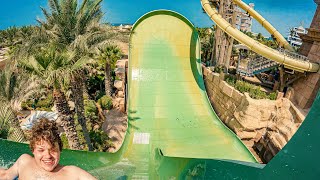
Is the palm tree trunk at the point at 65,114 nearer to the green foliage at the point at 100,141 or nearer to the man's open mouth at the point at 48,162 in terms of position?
the green foliage at the point at 100,141

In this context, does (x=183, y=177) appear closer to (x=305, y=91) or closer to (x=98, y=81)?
(x=305, y=91)

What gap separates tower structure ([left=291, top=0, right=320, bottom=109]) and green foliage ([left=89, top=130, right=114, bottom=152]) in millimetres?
11331

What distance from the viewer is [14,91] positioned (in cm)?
937

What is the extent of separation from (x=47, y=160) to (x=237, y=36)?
Answer: 1372 cm

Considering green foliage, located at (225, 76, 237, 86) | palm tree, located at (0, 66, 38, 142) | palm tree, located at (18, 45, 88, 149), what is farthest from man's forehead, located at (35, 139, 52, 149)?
green foliage, located at (225, 76, 237, 86)

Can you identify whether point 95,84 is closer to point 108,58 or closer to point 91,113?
point 108,58

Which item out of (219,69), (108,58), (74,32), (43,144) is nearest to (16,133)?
(74,32)

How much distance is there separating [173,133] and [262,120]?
625cm

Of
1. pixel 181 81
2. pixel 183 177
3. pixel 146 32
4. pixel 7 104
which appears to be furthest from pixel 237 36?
pixel 7 104

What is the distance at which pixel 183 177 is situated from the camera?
5.65m

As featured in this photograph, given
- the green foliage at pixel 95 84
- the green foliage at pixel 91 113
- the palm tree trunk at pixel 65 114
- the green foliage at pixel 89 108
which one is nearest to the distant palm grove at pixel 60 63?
the palm tree trunk at pixel 65 114

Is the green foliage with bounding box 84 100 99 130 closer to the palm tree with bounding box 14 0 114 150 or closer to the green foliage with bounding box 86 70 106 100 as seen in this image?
the green foliage with bounding box 86 70 106 100

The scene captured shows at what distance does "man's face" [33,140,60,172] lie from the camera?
10.3ft

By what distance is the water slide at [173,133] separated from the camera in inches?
126
